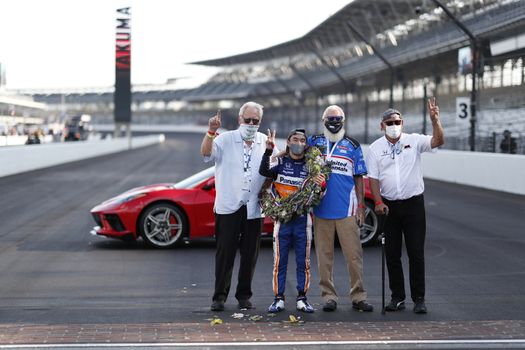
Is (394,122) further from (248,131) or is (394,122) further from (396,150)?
(248,131)

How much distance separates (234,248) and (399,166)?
1.48 metres

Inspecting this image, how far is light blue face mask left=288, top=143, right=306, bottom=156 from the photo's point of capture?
21.6 feet

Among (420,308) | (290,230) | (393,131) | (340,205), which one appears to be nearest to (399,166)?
(393,131)

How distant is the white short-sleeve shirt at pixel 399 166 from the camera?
22.0ft

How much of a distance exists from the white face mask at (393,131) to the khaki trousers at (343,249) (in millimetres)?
730

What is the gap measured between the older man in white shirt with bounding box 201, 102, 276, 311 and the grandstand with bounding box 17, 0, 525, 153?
→ 17.9 meters

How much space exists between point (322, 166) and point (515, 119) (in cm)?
2131

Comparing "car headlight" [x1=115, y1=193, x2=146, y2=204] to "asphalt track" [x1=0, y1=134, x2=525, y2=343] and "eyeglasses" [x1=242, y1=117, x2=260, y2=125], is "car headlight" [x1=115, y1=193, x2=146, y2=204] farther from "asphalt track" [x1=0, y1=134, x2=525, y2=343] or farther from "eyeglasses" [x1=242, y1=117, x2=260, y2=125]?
"eyeglasses" [x1=242, y1=117, x2=260, y2=125]

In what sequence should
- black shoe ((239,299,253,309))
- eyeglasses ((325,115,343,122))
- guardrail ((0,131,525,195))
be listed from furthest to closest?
1. guardrail ((0,131,525,195))
2. black shoe ((239,299,253,309))
3. eyeglasses ((325,115,343,122))

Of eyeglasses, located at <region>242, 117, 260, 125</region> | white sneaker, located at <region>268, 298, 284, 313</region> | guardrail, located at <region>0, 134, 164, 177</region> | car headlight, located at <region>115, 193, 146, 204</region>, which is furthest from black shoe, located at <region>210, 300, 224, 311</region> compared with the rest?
guardrail, located at <region>0, 134, 164, 177</region>

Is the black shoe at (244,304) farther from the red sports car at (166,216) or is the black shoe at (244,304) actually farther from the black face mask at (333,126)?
the red sports car at (166,216)

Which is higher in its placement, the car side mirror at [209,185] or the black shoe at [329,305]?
the car side mirror at [209,185]

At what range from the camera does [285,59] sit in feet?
326

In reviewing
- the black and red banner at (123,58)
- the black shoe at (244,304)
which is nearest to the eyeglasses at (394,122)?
the black shoe at (244,304)
